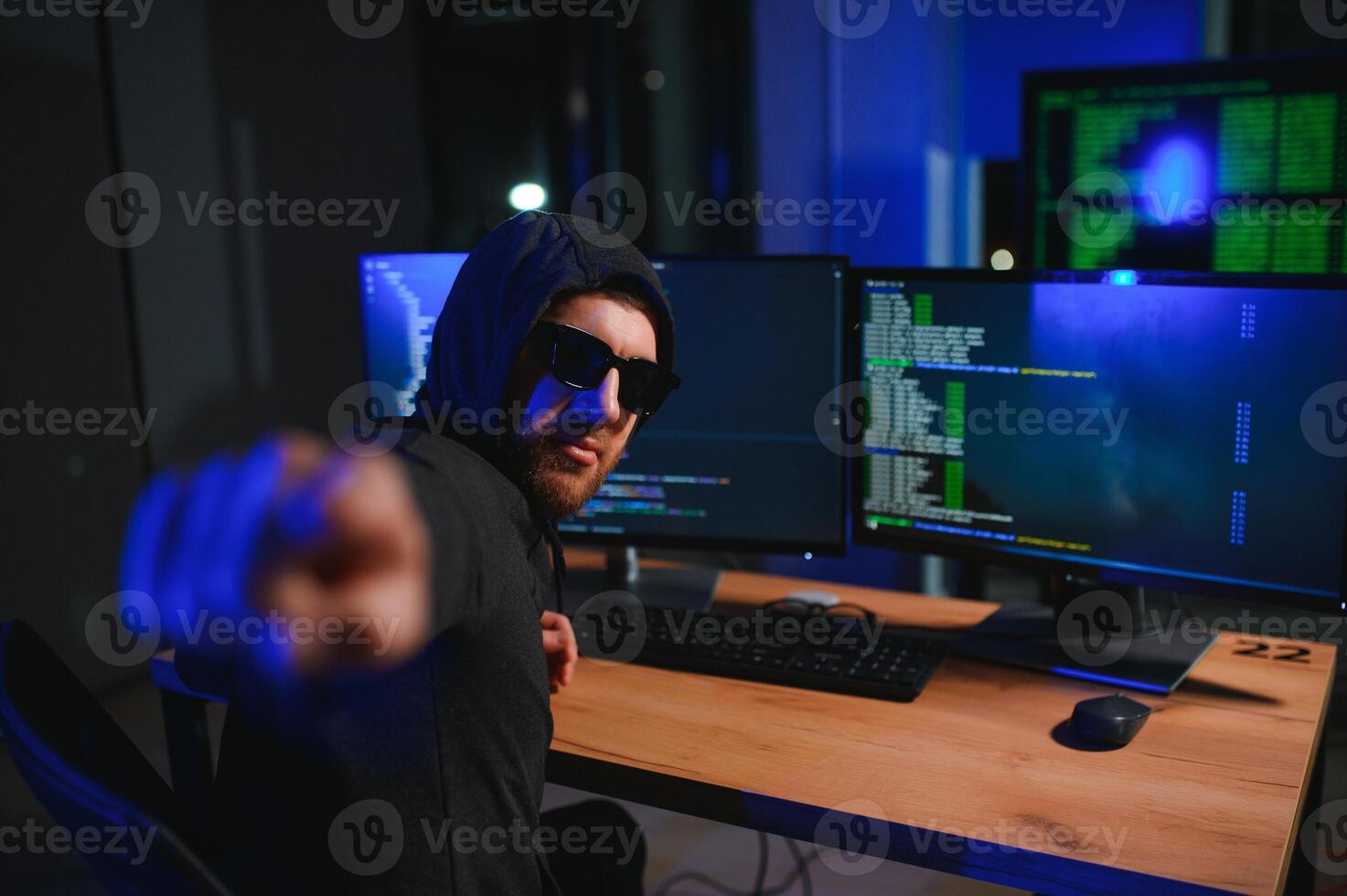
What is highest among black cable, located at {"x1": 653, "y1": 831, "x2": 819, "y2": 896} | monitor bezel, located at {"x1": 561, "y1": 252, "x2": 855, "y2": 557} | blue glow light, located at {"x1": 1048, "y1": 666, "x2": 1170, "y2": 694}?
monitor bezel, located at {"x1": 561, "y1": 252, "x2": 855, "y2": 557}

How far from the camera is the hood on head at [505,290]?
106 centimetres

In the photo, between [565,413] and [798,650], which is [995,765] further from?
[565,413]

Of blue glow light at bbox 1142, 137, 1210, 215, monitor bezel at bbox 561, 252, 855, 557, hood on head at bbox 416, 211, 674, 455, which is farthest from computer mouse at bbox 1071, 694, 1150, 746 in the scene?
blue glow light at bbox 1142, 137, 1210, 215

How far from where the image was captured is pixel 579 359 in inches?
44.2

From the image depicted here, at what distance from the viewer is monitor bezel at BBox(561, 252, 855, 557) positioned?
165 cm

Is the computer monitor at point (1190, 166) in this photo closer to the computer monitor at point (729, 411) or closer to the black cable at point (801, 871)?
the computer monitor at point (729, 411)

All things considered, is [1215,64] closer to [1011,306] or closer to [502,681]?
[1011,306]

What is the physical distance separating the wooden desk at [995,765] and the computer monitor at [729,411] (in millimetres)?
317

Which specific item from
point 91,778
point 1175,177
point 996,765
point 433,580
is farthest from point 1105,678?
point 1175,177

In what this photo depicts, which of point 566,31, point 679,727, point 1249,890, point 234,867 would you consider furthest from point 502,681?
point 566,31

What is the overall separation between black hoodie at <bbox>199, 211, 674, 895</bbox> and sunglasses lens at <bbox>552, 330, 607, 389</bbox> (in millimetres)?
57

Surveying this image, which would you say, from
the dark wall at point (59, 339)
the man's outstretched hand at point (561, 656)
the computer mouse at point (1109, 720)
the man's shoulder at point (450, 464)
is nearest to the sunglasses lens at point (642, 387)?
the man's shoulder at point (450, 464)

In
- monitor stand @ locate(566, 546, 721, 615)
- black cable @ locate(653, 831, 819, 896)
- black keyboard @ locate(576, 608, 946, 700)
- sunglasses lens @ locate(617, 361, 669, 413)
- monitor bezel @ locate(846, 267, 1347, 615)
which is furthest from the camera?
black cable @ locate(653, 831, 819, 896)

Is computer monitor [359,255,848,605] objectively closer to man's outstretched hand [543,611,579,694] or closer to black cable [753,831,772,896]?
man's outstretched hand [543,611,579,694]
